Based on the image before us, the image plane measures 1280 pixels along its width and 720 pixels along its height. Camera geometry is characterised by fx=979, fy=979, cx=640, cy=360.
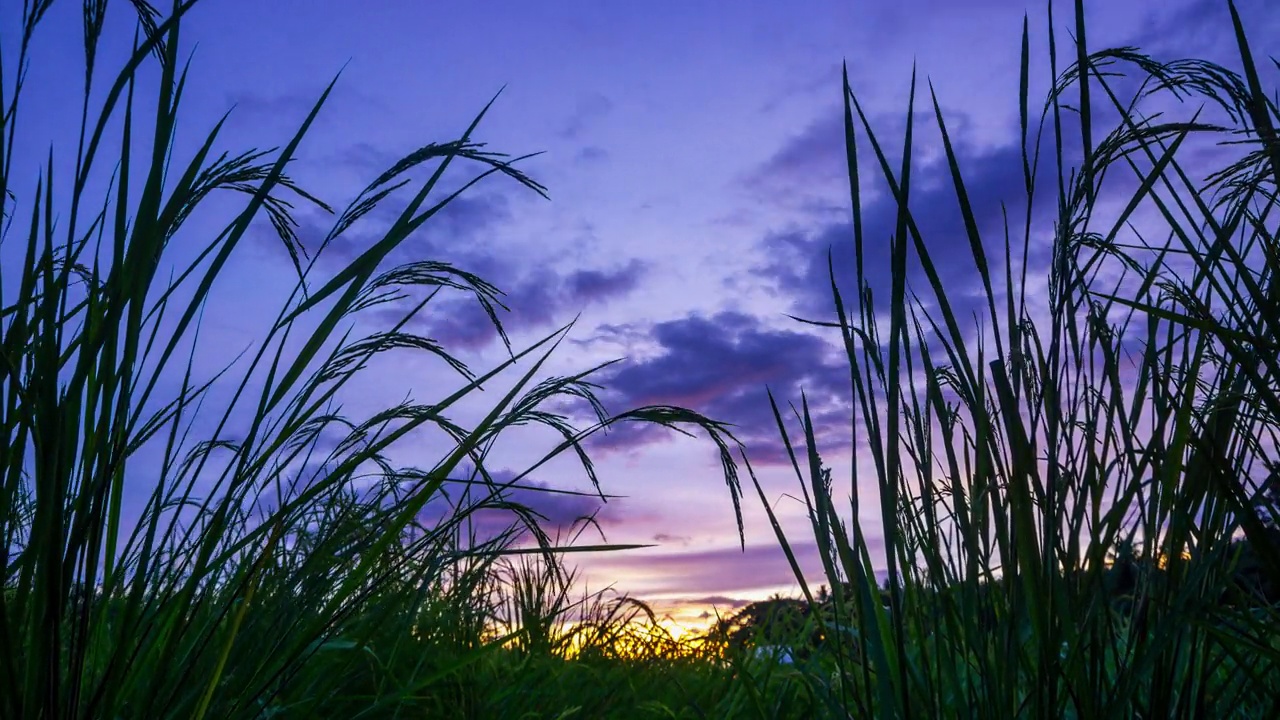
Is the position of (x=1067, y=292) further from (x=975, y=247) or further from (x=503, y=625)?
(x=503, y=625)

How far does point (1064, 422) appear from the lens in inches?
55.9

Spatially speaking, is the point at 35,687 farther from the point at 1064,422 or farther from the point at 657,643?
the point at 657,643

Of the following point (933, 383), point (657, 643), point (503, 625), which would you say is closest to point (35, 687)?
point (933, 383)

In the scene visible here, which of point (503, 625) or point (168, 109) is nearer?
point (168, 109)

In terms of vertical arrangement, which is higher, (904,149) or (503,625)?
(904,149)

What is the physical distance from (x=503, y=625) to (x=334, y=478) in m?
2.78

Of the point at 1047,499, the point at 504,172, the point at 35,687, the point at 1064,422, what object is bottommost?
the point at 35,687

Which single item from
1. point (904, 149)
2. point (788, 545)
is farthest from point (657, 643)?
point (904, 149)

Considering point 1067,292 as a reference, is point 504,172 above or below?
above

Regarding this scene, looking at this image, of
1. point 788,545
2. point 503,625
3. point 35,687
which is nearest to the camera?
point 35,687

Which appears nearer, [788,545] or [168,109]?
[168,109]

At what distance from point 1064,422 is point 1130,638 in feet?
1.01

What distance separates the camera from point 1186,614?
127 centimetres

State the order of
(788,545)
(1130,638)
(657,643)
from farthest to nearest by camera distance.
→ (657,643), (788,545), (1130,638)
